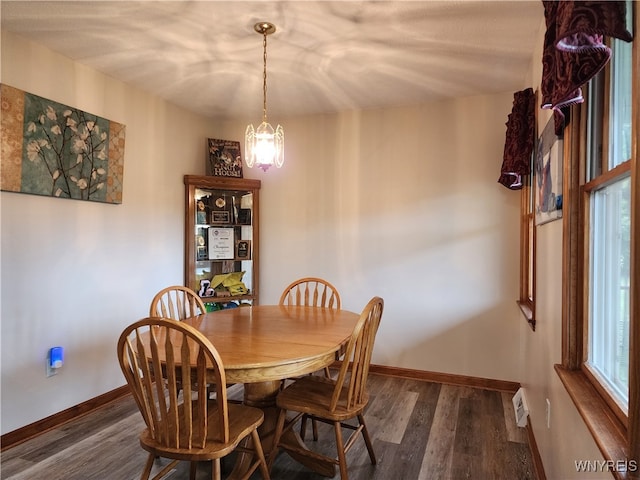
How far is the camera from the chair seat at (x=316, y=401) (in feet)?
5.64

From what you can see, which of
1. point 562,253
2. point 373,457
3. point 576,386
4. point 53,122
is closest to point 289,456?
point 373,457

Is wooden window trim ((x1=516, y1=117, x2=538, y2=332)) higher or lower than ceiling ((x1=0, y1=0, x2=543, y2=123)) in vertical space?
lower

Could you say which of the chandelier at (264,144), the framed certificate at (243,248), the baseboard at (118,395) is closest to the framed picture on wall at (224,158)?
the framed certificate at (243,248)

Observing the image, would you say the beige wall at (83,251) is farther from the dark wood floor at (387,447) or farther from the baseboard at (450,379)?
the baseboard at (450,379)

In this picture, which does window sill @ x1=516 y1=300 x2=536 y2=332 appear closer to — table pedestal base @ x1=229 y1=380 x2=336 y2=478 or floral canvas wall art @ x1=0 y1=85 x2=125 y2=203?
table pedestal base @ x1=229 y1=380 x2=336 y2=478

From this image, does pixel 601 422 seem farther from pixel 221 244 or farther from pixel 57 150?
pixel 221 244

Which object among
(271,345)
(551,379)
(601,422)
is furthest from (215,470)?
(551,379)

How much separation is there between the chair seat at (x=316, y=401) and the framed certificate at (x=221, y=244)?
6.40 ft

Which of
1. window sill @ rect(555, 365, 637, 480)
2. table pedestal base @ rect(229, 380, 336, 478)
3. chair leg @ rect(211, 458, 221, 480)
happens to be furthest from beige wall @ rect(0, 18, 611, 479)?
chair leg @ rect(211, 458, 221, 480)

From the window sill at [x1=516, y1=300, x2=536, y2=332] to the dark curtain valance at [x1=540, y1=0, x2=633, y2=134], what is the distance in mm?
1457

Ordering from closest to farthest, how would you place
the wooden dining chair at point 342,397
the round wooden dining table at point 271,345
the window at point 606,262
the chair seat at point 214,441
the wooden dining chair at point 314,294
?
the window at point 606,262 < the chair seat at point 214,441 < the round wooden dining table at point 271,345 < the wooden dining chair at point 342,397 < the wooden dining chair at point 314,294

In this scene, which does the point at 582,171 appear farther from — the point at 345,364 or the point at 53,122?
the point at 53,122

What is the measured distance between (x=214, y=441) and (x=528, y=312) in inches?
80.4

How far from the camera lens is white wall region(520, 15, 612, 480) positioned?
125cm
